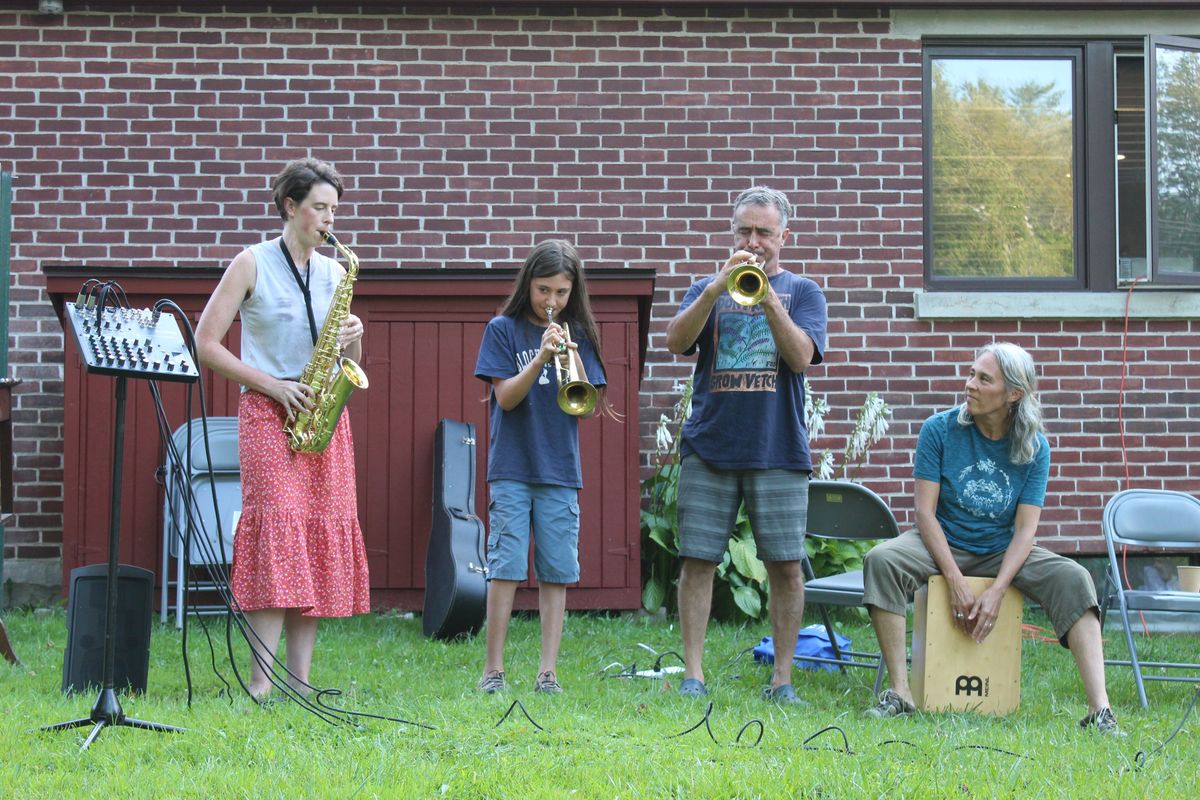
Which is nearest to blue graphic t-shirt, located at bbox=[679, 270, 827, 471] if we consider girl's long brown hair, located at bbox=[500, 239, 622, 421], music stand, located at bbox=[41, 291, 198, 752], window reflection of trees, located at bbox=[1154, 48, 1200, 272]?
girl's long brown hair, located at bbox=[500, 239, 622, 421]

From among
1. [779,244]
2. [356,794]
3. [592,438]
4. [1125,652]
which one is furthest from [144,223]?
[1125,652]

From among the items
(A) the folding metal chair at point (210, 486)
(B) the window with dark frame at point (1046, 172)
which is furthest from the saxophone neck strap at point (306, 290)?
(B) the window with dark frame at point (1046, 172)

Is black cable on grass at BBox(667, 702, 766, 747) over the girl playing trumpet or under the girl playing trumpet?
under

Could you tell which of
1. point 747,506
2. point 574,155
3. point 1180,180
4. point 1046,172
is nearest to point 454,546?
point 747,506

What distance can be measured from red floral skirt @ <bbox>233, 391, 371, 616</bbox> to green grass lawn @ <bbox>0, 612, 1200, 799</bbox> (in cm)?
36

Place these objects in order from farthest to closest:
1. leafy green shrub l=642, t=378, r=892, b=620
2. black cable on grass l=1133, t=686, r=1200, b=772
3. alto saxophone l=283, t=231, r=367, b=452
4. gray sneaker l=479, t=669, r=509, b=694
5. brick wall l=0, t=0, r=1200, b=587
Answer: brick wall l=0, t=0, r=1200, b=587 → leafy green shrub l=642, t=378, r=892, b=620 → gray sneaker l=479, t=669, r=509, b=694 → alto saxophone l=283, t=231, r=367, b=452 → black cable on grass l=1133, t=686, r=1200, b=772

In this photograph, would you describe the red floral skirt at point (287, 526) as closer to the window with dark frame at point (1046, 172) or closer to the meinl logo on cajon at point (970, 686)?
the meinl logo on cajon at point (970, 686)

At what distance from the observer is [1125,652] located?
652cm

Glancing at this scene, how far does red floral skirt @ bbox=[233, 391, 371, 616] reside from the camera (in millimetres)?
4461

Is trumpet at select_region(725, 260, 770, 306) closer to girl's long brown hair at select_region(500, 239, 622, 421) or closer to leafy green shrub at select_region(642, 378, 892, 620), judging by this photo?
girl's long brown hair at select_region(500, 239, 622, 421)

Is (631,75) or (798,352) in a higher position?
(631,75)

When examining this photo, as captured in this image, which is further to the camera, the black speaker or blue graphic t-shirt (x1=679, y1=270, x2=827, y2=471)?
blue graphic t-shirt (x1=679, y1=270, x2=827, y2=471)

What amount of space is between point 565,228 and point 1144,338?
11.4ft

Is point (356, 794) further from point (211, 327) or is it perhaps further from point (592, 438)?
point (592, 438)
